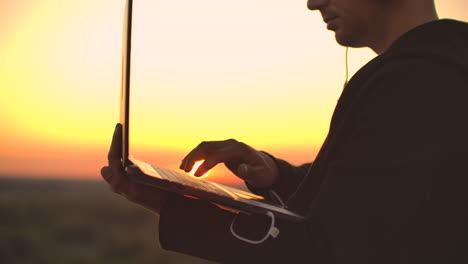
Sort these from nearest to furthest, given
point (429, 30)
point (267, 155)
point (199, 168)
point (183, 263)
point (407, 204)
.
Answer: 1. point (407, 204)
2. point (429, 30)
3. point (199, 168)
4. point (267, 155)
5. point (183, 263)

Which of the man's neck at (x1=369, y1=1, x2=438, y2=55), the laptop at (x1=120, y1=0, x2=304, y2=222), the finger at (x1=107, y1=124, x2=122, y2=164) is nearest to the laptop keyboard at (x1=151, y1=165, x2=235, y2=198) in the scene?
the laptop at (x1=120, y1=0, x2=304, y2=222)

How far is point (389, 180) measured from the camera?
43.9 inches

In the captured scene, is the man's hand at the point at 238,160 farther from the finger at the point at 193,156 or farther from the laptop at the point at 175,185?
the laptop at the point at 175,185

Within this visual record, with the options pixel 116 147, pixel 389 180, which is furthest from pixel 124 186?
pixel 389 180

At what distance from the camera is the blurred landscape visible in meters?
21.1

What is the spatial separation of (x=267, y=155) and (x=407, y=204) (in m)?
0.90

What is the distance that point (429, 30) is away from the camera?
1.31 metres

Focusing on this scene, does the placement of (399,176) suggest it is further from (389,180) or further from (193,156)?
(193,156)

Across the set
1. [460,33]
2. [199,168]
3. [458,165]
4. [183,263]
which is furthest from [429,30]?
[183,263]

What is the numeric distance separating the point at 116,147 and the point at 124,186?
0.10m

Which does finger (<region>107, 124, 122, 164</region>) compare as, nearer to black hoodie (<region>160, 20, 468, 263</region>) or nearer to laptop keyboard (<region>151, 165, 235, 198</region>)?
laptop keyboard (<region>151, 165, 235, 198</region>)

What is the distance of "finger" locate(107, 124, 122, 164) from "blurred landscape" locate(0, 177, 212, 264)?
60.5ft

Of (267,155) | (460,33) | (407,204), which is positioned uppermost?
(460,33)

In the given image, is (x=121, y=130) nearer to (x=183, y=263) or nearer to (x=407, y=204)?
(x=407, y=204)
